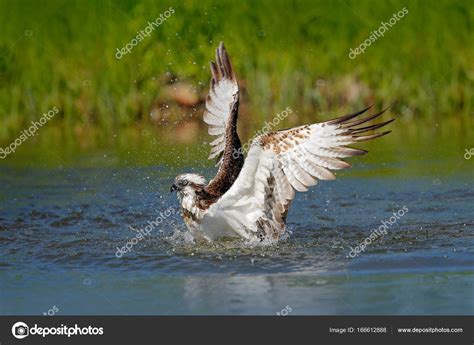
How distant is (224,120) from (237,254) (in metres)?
2.41

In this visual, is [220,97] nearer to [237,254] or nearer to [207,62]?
[237,254]

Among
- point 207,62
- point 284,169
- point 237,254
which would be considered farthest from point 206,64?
point 237,254

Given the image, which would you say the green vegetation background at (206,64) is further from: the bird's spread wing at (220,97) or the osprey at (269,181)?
the osprey at (269,181)

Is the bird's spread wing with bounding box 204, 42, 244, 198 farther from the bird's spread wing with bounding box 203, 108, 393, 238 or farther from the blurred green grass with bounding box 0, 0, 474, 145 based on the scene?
the blurred green grass with bounding box 0, 0, 474, 145

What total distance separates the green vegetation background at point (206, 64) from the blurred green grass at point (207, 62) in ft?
0.05

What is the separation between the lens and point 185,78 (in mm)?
14555

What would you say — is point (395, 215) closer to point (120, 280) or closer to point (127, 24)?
point (120, 280)

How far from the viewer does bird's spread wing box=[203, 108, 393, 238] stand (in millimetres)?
7816

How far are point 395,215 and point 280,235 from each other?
59.1 inches

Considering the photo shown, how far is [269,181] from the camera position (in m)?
→ 7.90

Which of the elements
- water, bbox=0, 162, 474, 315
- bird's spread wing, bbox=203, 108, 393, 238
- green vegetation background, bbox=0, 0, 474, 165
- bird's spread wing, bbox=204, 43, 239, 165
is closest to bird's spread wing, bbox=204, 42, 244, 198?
bird's spread wing, bbox=204, 43, 239, 165

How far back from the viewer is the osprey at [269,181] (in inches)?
307

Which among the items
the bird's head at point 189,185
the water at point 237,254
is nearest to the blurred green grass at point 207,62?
the water at point 237,254
